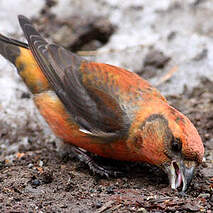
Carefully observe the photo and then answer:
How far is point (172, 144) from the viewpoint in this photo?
4.13m

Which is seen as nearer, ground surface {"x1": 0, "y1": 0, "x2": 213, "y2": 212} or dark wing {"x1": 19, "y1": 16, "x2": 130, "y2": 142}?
ground surface {"x1": 0, "y1": 0, "x2": 213, "y2": 212}

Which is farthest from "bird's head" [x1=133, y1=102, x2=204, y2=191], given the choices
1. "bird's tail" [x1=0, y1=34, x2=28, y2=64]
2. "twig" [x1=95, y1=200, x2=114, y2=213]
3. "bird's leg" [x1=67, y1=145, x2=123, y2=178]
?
"bird's tail" [x1=0, y1=34, x2=28, y2=64]

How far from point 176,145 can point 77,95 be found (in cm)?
134

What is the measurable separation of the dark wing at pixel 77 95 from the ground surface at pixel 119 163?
463mm

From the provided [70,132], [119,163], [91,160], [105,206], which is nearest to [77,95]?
[70,132]

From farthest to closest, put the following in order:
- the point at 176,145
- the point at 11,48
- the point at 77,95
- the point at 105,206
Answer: the point at 11,48 < the point at 77,95 < the point at 176,145 < the point at 105,206

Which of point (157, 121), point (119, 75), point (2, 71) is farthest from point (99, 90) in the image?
point (2, 71)

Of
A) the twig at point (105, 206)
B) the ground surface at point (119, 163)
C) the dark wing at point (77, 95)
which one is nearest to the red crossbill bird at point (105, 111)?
the dark wing at point (77, 95)

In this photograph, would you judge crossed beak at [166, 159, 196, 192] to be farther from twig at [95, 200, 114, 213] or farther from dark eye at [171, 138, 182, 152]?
twig at [95, 200, 114, 213]

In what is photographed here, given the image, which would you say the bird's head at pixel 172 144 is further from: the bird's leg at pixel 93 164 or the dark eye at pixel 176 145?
the bird's leg at pixel 93 164

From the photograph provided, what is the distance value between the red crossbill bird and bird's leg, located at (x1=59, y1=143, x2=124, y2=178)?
0.04 metres

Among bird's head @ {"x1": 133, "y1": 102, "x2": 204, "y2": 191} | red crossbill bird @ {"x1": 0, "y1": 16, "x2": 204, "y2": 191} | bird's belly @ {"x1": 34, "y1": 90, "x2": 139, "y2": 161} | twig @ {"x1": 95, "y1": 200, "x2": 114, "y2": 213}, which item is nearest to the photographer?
twig @ {"x1": 95, "y1": 200, "x2": 114, "y2": 213}

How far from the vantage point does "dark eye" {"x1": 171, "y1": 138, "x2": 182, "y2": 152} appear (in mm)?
4055

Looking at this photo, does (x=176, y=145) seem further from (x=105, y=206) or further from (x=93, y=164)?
(x=93, y=164)
